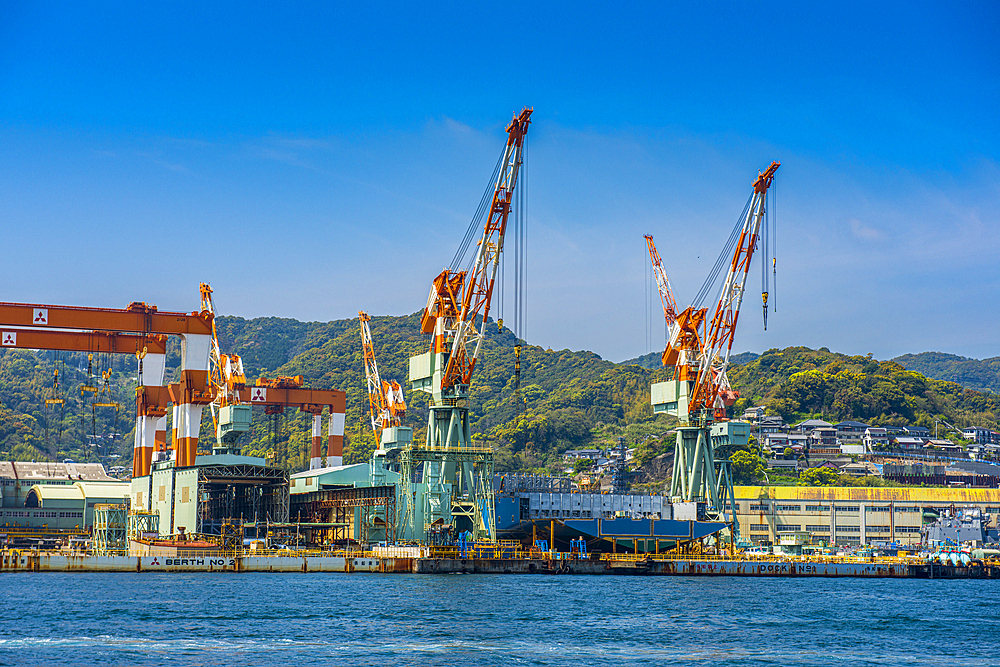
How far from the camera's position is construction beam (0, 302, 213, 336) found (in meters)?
108

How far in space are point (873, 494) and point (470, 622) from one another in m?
97.1

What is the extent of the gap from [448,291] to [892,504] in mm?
71400

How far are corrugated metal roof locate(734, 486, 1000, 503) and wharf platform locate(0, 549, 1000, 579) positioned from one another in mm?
38919

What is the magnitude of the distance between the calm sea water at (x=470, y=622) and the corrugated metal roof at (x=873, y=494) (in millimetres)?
57756

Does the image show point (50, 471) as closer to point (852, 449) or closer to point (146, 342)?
point (146, 342)

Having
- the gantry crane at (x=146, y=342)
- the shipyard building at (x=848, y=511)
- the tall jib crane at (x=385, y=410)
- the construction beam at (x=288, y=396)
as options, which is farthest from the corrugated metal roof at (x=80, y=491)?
the shipyard building at (x=848, y=511)

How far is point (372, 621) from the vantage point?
60.0m

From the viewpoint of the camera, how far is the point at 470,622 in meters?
60.3

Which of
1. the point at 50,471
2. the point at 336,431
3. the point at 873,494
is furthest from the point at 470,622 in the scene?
the point at 50,471

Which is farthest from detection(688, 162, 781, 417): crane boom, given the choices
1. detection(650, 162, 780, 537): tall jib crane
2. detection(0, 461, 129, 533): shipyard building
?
detection(0, 461, 129, 533): shipyard building

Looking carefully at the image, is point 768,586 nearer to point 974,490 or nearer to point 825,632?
point 825,632

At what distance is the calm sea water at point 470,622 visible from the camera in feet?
166

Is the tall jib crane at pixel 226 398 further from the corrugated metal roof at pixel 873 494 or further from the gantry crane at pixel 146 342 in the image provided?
the corrugated metal roof at pixel 873 494

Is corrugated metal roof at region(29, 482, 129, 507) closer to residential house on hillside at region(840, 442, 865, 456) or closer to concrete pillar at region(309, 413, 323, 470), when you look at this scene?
concrete pillar at region(309, 413, 323, 470)
